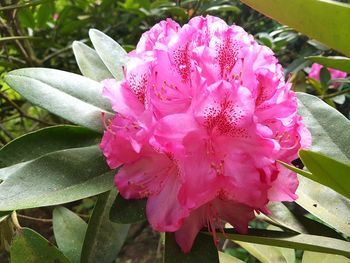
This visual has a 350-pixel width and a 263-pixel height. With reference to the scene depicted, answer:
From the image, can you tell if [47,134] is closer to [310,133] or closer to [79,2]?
[310,133]

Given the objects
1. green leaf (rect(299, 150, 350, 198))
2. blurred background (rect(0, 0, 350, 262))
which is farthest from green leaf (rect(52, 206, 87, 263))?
blurred background (rect(0, 0, 350, 262))

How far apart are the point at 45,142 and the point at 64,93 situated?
76 millimetres

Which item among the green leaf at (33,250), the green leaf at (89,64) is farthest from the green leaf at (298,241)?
the green leaf at (89,64)

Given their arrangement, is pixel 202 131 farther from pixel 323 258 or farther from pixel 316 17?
pixel 323 258

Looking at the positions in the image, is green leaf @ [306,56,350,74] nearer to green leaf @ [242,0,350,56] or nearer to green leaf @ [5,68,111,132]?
green leaf @ [242,0,350,56]

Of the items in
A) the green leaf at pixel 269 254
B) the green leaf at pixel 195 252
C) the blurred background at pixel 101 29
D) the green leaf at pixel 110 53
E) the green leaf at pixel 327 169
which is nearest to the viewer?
the green leaf at pixel 327 169

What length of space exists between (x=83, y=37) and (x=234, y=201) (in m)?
1.33

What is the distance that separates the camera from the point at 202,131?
50cm

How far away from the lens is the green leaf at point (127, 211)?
1.73 ft

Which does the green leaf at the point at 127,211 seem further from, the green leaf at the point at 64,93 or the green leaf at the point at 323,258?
the green leaf at the point at 323,258

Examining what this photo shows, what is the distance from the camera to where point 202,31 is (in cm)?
57

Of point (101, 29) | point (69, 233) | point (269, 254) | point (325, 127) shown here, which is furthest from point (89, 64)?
point (101, 29)

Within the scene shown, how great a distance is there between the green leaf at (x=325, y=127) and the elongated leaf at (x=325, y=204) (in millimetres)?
57

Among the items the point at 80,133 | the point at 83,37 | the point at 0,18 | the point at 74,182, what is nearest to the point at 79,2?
the point at 83,37
